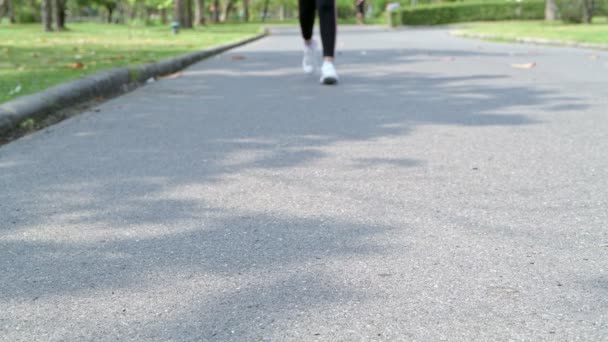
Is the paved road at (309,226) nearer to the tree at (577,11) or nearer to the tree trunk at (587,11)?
the tree trunk at (587,11)

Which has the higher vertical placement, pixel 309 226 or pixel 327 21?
pixel 327 21

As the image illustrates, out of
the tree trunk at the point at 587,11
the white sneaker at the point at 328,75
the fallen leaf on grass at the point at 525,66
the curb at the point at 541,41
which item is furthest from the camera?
the tree trunk at the point at 587,11

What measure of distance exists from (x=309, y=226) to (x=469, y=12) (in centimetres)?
4189

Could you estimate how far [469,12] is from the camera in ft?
140

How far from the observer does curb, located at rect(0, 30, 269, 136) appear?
5.00m

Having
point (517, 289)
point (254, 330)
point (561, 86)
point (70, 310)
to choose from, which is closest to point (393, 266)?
point (517, 289)

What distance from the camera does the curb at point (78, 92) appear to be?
5.00 metres

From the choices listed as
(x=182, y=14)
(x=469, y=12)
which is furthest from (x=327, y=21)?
(x=469, y=12)

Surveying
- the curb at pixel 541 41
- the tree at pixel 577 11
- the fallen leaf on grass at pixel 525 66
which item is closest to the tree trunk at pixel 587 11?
the tree at pixel 577 11

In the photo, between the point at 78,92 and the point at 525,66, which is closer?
the point at 78,92

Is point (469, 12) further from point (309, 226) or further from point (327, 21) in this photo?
point (309, 226)

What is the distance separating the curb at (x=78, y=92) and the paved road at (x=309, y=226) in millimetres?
303

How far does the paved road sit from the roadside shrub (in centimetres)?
3526

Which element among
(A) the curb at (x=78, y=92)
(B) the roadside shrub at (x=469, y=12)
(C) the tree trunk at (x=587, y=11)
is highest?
(B) the roadside shrub at (x=469, y=12)
